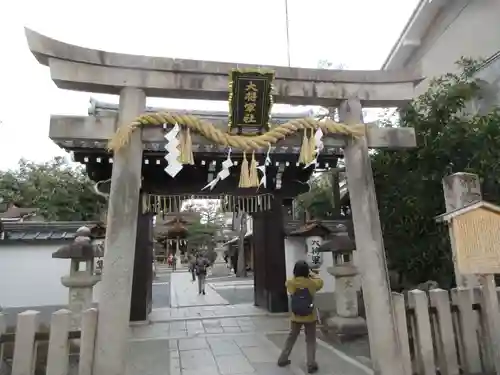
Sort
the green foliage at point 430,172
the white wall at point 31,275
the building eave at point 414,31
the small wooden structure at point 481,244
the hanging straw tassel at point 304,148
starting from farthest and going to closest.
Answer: the building eave at point 414,31 → the white wall at point 31,275 → the green foliage at point 430,172 → the hanging straw tassel at point 304,148 → the small wooden structure at point 481,244

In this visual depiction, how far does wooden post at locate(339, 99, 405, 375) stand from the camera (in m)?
4.27

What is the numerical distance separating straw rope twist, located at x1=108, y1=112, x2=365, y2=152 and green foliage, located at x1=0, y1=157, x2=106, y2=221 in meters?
17.7

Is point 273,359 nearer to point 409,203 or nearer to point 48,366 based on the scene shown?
point 48,366

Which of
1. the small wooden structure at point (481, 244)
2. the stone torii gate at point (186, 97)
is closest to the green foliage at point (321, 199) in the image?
the stone torii gate at point (186, 97)

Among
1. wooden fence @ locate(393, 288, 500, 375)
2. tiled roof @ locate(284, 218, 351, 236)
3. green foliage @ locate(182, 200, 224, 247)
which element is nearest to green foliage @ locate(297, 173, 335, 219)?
tiled roof @ locate(284, 218, 351, 236)

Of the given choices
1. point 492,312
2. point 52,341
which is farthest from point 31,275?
point 492,312

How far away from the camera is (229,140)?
14.4ft

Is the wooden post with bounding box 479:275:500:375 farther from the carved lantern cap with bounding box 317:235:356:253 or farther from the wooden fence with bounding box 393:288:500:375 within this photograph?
the carved lantern cap with bounding box 317:235:356:253

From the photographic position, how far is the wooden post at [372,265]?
168 inches

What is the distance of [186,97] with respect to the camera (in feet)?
15.5

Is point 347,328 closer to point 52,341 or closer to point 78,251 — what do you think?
point 52,341

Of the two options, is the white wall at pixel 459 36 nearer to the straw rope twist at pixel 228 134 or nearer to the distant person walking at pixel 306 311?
the straw rope twist at pixel 228 134

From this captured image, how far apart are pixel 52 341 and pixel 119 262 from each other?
110 centimetres

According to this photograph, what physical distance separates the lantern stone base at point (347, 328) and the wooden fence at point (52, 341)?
4645mm
